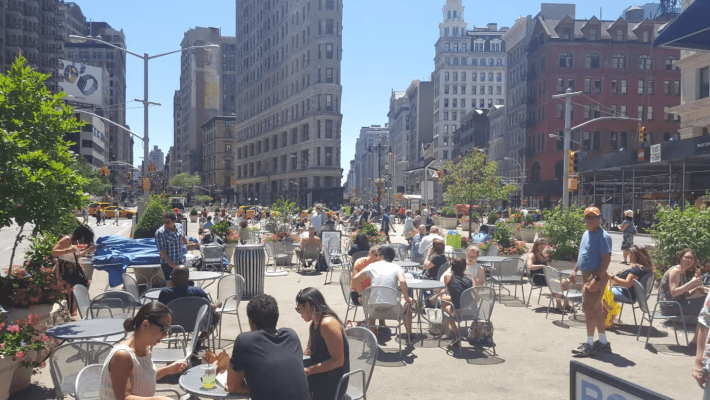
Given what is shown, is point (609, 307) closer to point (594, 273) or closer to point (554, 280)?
point (554, 280)

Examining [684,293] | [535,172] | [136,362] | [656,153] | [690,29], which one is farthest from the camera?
[535,172]

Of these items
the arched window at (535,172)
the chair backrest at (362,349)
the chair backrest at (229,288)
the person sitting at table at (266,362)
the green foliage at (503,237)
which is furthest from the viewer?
the arched window at (535,172)

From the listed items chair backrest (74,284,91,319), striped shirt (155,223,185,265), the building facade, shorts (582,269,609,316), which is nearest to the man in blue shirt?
striped shirt (155,223,185,265)

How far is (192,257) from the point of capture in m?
15.7

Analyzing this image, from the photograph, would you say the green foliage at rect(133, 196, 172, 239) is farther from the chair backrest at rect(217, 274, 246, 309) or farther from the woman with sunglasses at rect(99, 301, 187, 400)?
the woman with sunglasses at rect(99, 301, 187, 400)

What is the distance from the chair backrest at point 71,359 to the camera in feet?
16.8

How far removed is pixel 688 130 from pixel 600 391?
4682 centimetres

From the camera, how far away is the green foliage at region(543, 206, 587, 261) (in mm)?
15148

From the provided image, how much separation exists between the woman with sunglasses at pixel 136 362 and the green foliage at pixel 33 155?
3.29 meters

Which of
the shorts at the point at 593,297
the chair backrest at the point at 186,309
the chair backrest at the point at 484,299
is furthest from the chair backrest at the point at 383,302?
the shorts at the point at 593,297

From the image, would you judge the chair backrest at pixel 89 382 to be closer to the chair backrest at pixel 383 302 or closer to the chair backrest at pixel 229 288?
the chair backrest at pixel 383 302

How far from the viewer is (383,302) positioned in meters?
8.92

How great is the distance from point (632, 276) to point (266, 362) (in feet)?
26.4

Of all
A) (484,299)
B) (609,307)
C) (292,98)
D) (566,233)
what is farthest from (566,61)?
(484,299)
